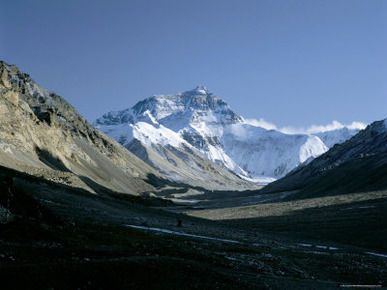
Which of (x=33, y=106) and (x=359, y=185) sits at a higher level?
(x=33, y=106)

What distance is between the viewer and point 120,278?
18.9 meters

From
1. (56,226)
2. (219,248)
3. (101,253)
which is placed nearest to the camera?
(101,253)

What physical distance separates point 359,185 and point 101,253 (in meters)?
118

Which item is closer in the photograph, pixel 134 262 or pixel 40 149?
pixel 134 262

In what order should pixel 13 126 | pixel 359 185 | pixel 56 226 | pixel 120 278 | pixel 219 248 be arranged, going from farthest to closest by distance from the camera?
1. pixel 359 185
2. pixel 13 126
3. pixel 219 248
4. pixel 56 226
5. pixel 120 278

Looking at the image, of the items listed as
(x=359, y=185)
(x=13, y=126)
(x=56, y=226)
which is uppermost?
(x=13, y=126)

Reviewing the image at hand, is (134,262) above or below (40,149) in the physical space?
below

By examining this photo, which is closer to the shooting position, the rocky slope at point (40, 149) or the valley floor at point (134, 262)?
the valley floor at point (134, 262)

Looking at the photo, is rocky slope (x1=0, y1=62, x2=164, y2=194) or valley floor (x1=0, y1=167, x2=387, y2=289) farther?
rocky slope (x1=0, y1=62, x2=164, y2=194)

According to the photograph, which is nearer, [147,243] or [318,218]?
[147,243]

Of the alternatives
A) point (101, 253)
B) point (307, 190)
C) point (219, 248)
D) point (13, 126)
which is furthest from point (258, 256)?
point (307, 190)

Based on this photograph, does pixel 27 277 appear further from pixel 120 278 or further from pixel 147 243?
pixel 147 243

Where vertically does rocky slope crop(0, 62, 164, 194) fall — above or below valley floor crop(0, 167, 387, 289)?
above

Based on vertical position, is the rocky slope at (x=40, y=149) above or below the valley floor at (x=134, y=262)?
above
